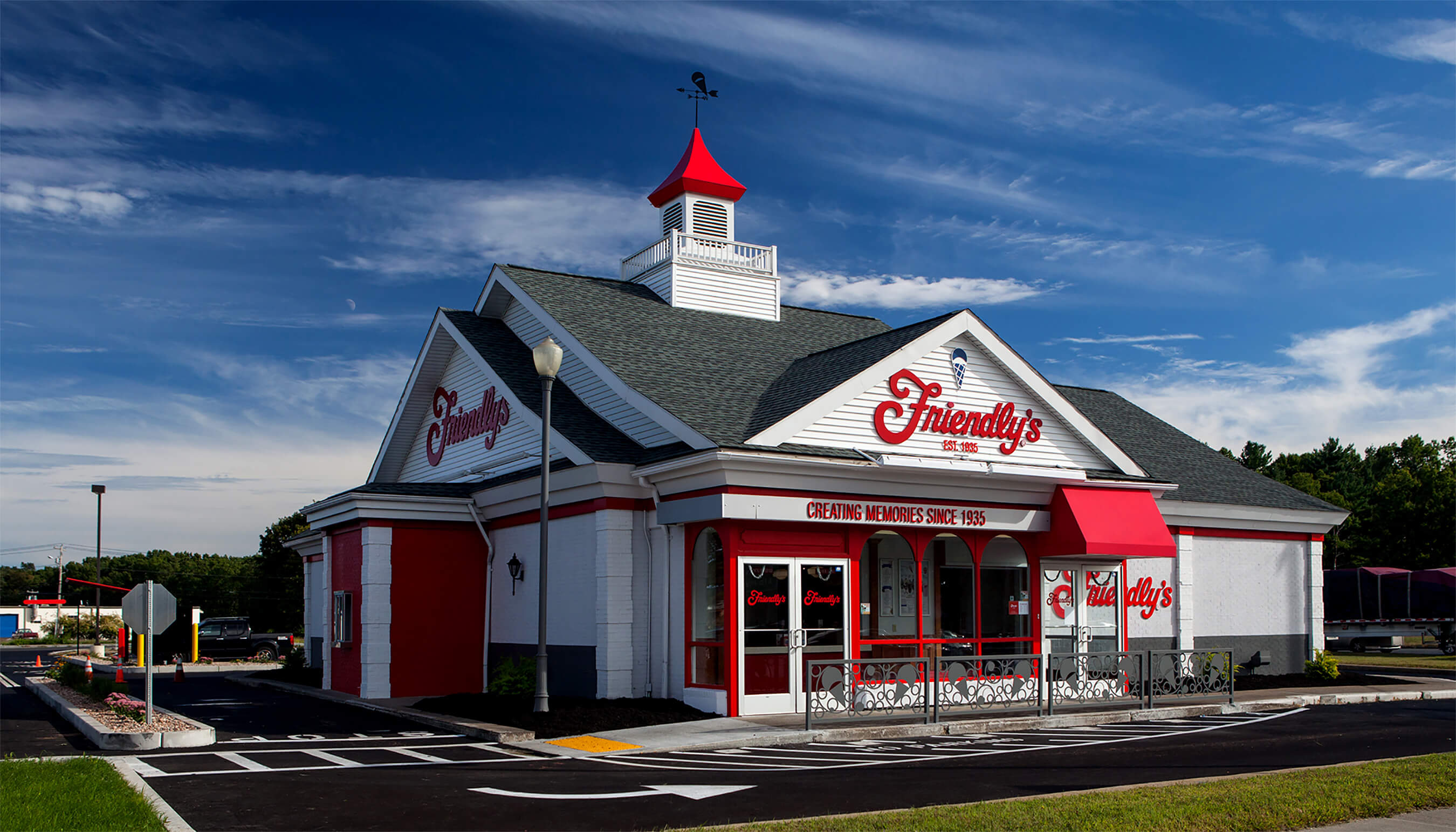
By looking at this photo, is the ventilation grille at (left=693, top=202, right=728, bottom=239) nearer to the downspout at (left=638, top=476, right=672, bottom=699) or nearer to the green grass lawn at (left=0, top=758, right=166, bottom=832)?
the downspout at (left=638, top=476, right=672, bottom=699)

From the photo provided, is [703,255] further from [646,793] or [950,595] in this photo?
[646,793]

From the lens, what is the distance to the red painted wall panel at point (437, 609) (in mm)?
21906

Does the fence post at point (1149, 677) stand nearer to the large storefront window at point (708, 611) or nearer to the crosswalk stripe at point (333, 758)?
the large storefront window at point (708, 611)

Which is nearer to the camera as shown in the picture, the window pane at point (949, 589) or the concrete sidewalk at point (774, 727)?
the concrete sidewalk at point (774, 727)

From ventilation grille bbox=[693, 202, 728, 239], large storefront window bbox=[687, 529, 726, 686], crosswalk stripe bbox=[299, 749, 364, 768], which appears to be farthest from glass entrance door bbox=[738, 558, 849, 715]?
ventilation grille bbox=[693, 202, 728, 239]

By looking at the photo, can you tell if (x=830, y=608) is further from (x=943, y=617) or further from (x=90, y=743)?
(x=90, y=743)

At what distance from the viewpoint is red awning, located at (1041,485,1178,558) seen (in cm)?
2033

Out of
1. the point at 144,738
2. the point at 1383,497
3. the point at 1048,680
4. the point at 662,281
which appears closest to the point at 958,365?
the point at 1048,680

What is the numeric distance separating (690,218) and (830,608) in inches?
500

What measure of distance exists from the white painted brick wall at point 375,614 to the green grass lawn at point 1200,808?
46.0ft

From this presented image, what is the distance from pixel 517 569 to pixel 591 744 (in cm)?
713

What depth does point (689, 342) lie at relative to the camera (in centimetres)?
2389

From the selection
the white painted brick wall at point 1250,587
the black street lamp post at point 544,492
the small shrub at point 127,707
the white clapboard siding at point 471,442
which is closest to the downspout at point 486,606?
the white clapboard siding at point 471,442

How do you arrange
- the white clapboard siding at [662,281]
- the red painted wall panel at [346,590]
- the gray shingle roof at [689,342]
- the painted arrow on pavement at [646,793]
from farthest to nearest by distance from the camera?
the white clapboard siding at [662,281], the red painted wall panel at [346,590], the gray shingle roof at [689,342], the painted arrow on pavement at [646,793]
